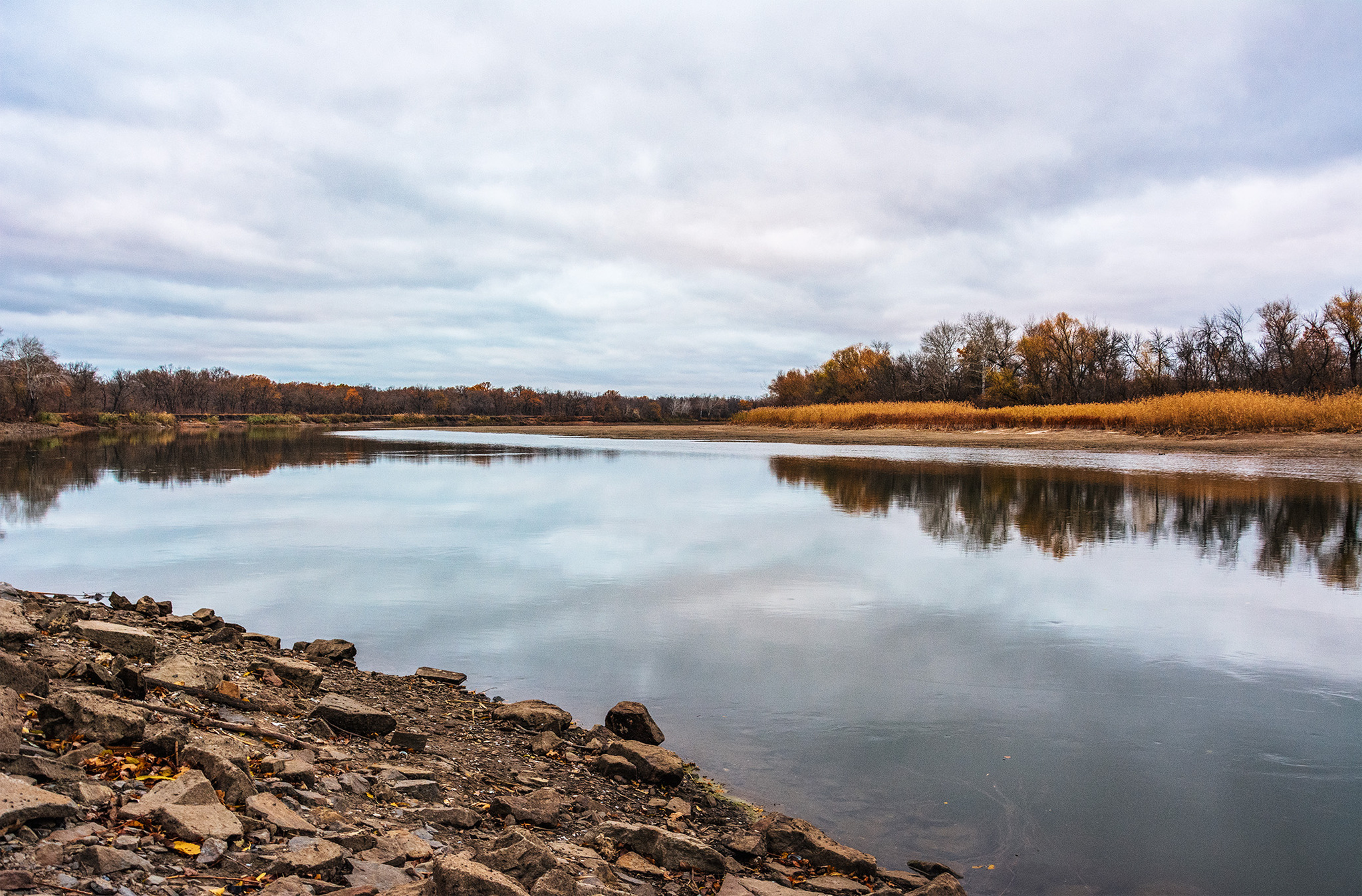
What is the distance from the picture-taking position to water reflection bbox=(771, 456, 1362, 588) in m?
11.7

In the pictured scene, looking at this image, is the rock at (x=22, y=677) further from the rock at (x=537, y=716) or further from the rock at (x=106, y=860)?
the rock at (x=537, y=716)

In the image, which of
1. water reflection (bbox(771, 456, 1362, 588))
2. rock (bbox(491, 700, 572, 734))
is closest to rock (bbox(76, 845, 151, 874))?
rock (bbox(491, 700, 572, 734))

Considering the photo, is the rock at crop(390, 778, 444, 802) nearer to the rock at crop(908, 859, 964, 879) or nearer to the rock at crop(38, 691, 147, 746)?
the rock at crop(38, 691, 147, 746)

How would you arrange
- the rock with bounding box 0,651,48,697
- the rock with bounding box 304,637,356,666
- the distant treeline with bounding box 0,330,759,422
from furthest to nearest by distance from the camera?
the distant treeline with bounding box 0,330,759,422, the rock with bounding box 304,637,356,666, the rock with bounding box 0,651,48,697

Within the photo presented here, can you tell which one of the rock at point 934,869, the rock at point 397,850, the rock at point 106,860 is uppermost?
the rock at point 106,860

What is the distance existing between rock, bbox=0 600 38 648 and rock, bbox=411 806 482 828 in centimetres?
348

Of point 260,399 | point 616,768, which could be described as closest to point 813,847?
point 616,768

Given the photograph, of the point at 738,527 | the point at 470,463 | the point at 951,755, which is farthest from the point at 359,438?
the point at 951,755

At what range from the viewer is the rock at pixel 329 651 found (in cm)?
662

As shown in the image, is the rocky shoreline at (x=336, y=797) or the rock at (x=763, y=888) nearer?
the rocky shoreline at (x=336, y=797)

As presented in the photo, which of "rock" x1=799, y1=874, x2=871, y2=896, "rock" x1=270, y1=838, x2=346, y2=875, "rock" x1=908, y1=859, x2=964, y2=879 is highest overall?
"rock" x1=270, y1=838, x2=346, y2=875

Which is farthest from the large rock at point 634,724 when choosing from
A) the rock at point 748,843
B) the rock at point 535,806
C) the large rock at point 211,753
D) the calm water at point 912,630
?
the large rock at point 211,753

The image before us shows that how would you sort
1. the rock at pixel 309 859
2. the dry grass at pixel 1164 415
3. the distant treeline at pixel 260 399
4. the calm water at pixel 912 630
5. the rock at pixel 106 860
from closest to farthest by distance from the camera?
1. the rock at pixel 106 860
2. the rock at pixel 309 859
3. the calm water at pixel 912 630
4. the dry grass at pixel 1164 415
5. the distant treeline at pixel 260 399

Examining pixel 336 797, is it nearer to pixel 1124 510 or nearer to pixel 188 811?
pixel 188 811
